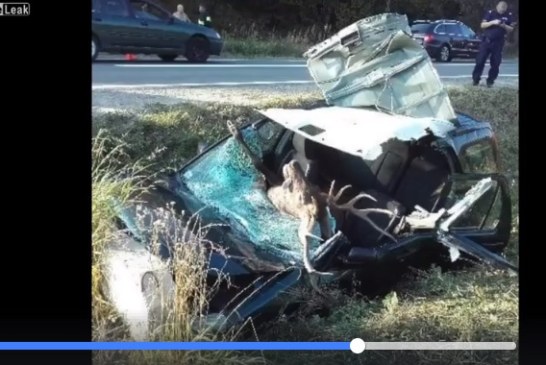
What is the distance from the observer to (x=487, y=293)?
391 cm

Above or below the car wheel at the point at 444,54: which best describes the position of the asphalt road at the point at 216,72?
below

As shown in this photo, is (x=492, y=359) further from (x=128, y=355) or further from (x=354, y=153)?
(x=128, y=355)

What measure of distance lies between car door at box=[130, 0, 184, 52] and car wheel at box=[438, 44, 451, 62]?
1214mm

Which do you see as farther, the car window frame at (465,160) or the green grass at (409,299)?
the car window frame at (465,160)

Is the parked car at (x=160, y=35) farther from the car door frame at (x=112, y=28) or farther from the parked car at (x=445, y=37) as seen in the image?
the parked car at (x=445, y=37)

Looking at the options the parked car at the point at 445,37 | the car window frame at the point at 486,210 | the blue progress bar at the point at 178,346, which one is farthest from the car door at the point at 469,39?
the blue progress bar at the point at 178,346

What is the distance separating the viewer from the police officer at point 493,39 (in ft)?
12.9

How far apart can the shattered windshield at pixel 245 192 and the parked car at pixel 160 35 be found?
0.45 metres

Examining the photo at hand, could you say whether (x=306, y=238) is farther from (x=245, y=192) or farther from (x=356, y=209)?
(x=245, y=192)

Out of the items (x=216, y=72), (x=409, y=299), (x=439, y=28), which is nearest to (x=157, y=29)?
(x=216, y=72)
